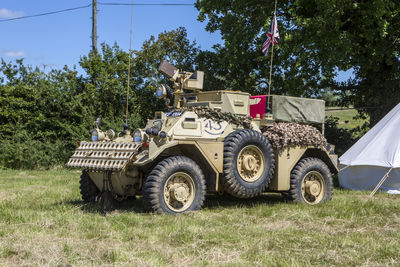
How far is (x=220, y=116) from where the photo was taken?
9.70m

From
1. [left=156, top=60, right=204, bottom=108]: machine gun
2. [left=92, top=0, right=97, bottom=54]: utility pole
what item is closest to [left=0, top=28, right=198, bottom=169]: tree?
[left=92, top=0, right=97, bottom=54]: utility pole

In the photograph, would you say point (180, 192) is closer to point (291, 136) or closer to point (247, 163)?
point (247, 163)

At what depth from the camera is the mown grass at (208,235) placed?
5.60 meters

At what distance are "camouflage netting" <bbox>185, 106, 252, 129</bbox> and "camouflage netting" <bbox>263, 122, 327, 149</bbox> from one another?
1.75ft

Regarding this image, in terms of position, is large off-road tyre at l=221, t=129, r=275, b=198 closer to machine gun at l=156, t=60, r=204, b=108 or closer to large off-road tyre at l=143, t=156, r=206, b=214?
large off-road tyre at l=143, t=156, r=206, b=214

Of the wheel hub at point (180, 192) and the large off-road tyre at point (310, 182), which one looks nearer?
the wheel hub at point (180, 192)

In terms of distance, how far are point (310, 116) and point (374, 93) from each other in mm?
9295

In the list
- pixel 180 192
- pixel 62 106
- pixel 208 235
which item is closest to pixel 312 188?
pixel 180 192

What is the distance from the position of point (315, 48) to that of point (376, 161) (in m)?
6.11

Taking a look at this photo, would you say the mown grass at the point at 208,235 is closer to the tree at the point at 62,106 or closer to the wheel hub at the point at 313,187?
the wheel hub at the point at 313,187

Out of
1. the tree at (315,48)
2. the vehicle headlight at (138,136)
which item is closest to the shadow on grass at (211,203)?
the vehicle headlight at (138,136)

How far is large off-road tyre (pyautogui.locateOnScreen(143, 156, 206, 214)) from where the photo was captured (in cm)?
838

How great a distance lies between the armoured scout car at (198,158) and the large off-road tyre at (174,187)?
0.05 ft

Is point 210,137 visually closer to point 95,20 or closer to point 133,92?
point 133,92
